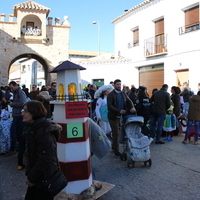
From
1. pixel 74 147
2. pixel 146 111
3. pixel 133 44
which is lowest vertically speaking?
pixel 74 147

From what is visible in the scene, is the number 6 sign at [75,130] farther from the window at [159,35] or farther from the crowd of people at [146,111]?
the window at [159,35]

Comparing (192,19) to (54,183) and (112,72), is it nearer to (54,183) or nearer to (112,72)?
(112,72)

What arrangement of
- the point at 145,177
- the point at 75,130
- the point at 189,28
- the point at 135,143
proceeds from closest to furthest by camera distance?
the point at 75,130, the point at 145,177, the point at 135,143, the point at 189,28

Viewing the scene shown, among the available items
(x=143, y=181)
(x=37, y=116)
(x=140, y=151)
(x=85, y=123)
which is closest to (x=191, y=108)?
(x=140, y=151)

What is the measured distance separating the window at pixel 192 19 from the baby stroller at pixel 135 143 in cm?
1179

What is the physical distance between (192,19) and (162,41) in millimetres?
2967

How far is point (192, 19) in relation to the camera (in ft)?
54.1

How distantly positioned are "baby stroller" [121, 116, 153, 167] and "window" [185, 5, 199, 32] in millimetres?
11791

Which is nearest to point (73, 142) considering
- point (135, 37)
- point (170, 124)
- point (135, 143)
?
point (135, 143)

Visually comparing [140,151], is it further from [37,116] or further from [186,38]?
[186,38]

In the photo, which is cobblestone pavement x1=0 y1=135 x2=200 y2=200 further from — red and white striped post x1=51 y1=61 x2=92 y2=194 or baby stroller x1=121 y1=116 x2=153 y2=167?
red and white striped post x1=51 y1=61 x2=92 y2=194

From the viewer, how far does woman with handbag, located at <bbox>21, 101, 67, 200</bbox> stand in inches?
108

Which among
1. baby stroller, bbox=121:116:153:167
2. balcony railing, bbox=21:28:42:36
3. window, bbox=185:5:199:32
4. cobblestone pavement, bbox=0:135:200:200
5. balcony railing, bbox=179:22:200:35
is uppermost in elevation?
balcony railing, bbox=21:28:42:36

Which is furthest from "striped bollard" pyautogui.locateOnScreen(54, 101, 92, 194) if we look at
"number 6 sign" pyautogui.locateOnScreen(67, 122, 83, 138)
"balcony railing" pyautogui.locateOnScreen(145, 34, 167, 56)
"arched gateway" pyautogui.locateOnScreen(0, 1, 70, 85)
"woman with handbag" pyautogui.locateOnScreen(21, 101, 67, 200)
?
"arched gateway" pyautogui.locateOnScreen(0, 1, 70, 85)
